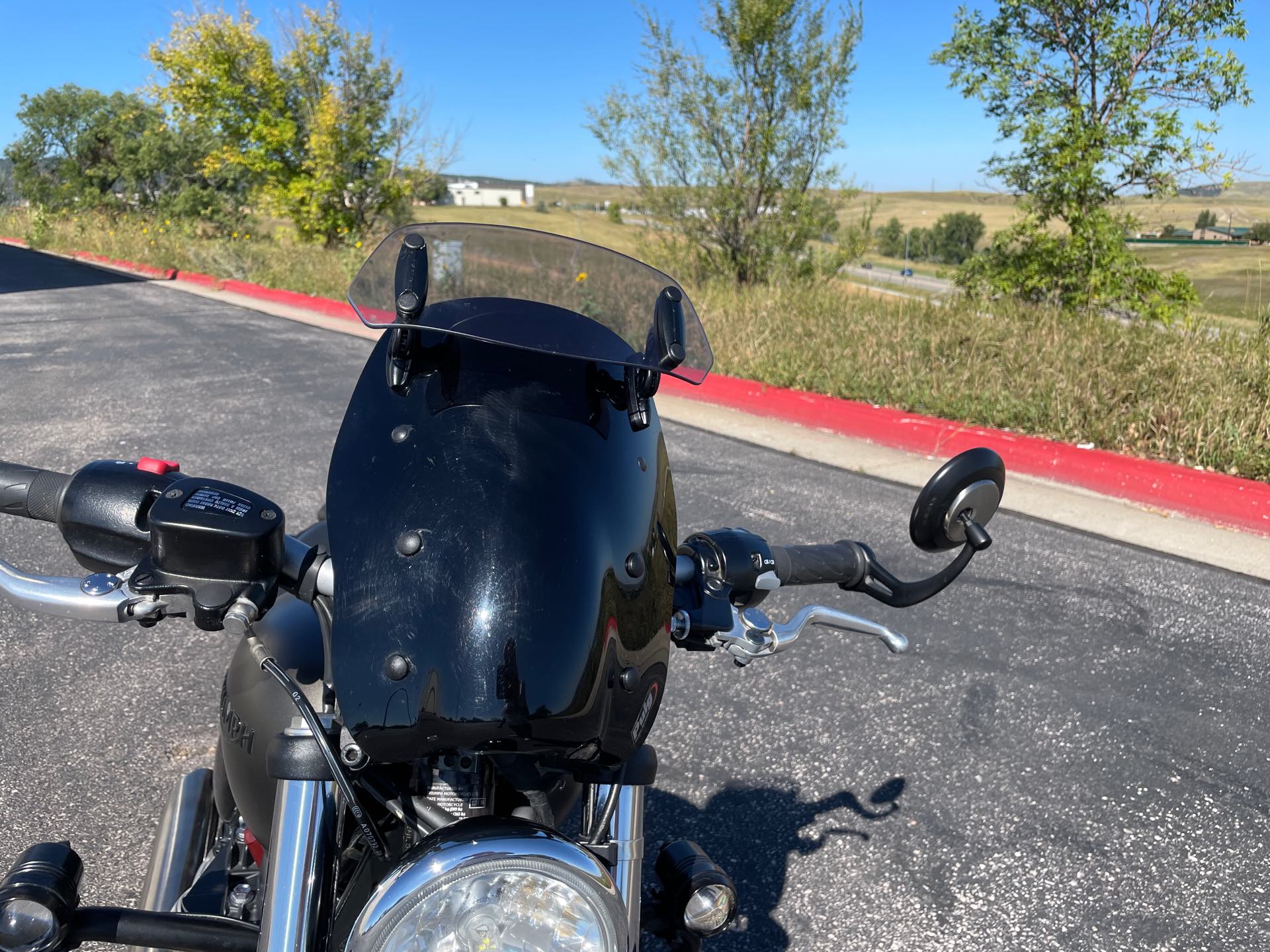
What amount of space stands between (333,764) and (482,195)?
4033 inches

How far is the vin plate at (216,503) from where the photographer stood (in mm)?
1239

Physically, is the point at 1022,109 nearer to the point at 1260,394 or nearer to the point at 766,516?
the point at 1260,394

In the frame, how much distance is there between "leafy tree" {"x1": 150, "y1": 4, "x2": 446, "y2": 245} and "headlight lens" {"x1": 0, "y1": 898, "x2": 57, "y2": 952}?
22.8m

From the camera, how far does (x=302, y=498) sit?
5.82 m

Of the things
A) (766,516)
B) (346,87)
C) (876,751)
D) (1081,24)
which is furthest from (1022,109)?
(346,87)

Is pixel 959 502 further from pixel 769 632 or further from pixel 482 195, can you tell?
pixel 482 195

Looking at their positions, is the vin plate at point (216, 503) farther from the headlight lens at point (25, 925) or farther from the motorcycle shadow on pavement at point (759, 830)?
the motorcycle shadow on pavement at point (759, 830)

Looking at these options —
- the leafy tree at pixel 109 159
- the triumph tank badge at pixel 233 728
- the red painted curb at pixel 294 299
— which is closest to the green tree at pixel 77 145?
the leafy tree at pixel 109 159

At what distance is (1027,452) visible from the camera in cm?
676

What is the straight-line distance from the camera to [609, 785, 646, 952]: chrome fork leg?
48.0 inches

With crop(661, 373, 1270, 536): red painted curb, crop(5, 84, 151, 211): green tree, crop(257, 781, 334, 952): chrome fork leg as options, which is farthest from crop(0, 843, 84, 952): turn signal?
crop(5, 84, 151, 211): green tree

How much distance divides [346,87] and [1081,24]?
17.6m

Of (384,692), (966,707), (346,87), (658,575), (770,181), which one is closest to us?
(384,692)

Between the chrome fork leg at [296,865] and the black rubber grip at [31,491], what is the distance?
1.71ft
